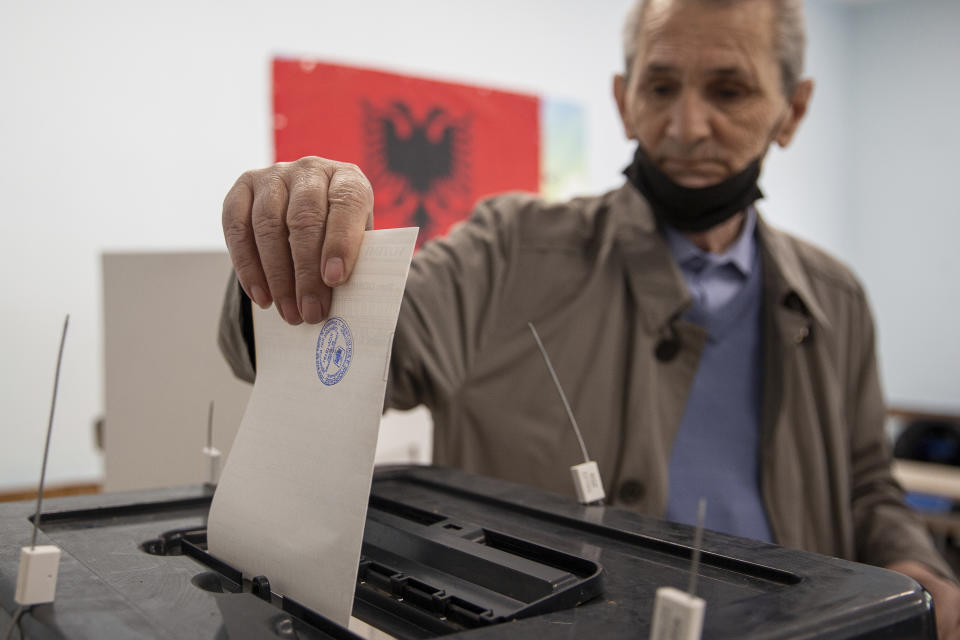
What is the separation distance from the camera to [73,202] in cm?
205

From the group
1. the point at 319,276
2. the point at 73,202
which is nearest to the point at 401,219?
the point at 73,202

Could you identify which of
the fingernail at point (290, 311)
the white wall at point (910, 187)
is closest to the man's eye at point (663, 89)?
the fingernail at point (290, 311)

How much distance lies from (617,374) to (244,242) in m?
0.68

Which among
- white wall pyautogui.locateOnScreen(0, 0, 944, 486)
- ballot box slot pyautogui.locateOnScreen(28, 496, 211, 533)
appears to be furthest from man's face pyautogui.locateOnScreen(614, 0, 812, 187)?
white wall pyautogui.locateOnScreen(0, 0, 944, 486)

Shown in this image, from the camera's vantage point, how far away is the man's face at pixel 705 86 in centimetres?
114

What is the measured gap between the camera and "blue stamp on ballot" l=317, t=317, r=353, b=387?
50 centimetres

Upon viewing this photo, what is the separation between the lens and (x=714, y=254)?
1.28 metres

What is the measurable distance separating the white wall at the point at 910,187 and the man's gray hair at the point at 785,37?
3.28 m

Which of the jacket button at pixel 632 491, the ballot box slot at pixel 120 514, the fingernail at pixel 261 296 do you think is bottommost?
the jacket button at pixel 632 491

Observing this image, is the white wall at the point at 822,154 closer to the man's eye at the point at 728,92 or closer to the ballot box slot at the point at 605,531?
the man's eye at the point at 728,92

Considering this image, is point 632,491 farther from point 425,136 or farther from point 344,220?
point 425,136

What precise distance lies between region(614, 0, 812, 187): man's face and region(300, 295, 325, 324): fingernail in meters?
0.76

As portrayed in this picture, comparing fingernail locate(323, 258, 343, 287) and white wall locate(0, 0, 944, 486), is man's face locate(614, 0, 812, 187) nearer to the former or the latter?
fingernail locate(323, 258, 343, 287)

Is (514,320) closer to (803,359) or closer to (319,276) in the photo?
(803,359)
